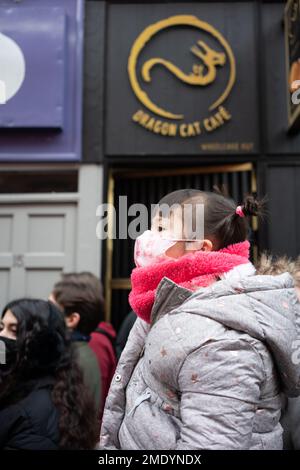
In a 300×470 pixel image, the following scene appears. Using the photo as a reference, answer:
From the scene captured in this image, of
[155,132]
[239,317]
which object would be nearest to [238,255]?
[239,317]

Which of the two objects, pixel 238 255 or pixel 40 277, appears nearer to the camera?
pixel 238 255

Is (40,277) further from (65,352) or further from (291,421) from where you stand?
(291,421)

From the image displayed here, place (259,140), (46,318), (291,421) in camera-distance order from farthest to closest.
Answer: (259,140)
(46,318)
(291,421)

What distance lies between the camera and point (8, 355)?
1.83 metres

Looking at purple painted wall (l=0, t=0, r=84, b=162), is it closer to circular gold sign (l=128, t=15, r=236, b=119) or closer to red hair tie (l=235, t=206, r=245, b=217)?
circular gold sign (l=128, t=15, r=236, b=119)

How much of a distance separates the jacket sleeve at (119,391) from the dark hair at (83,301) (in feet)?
4.50

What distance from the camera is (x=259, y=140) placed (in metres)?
4.74

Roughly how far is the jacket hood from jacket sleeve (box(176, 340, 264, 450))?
6 cm

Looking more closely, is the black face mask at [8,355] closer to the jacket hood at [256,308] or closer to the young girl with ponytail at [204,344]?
the young girl with ponytail at [204,344]

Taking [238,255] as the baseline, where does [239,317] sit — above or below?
below

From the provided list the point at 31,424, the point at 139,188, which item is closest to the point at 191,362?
the point at 31,424

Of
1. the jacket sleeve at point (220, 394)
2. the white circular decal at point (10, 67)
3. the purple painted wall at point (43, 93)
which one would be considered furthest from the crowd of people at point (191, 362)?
the white circular decal at point (10, 67)
